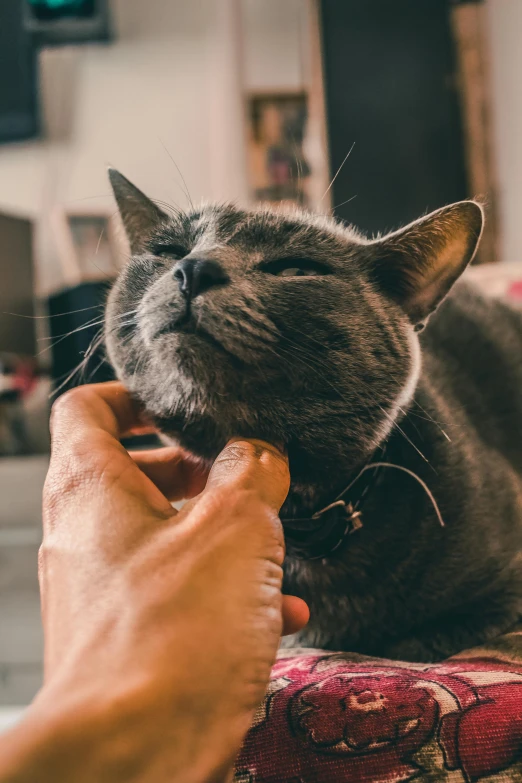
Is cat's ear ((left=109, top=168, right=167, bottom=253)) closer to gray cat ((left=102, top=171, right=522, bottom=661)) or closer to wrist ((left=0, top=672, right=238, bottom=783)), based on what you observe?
gray cat ((left=102, top=171, right=522, bottom=661))

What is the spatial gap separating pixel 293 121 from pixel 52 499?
2.76m

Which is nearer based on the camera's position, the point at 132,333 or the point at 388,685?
the point at 388,685

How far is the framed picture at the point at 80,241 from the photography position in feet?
8.43

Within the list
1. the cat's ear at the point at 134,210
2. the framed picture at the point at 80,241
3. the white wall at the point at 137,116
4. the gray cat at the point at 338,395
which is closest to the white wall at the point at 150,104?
the white wall at the point at 137,116

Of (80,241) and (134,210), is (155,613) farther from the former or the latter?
(80,241)

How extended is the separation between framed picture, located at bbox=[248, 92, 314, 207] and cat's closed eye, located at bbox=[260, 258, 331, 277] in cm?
231

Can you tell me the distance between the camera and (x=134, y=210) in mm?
763

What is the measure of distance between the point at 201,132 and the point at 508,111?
1403 millimetres

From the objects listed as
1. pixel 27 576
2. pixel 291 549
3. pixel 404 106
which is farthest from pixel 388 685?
pixel 404 106

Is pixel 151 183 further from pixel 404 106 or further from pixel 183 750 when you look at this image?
pixel 183 750

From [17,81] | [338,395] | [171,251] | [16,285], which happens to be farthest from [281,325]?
[17,81]

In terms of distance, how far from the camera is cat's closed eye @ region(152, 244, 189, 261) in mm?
647

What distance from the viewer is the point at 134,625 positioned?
343mm

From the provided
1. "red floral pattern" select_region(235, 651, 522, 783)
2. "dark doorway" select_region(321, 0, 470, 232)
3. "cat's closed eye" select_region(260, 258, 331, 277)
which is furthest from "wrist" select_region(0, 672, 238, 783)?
"dark doorway" select_region(321, 0, 470, 232)
